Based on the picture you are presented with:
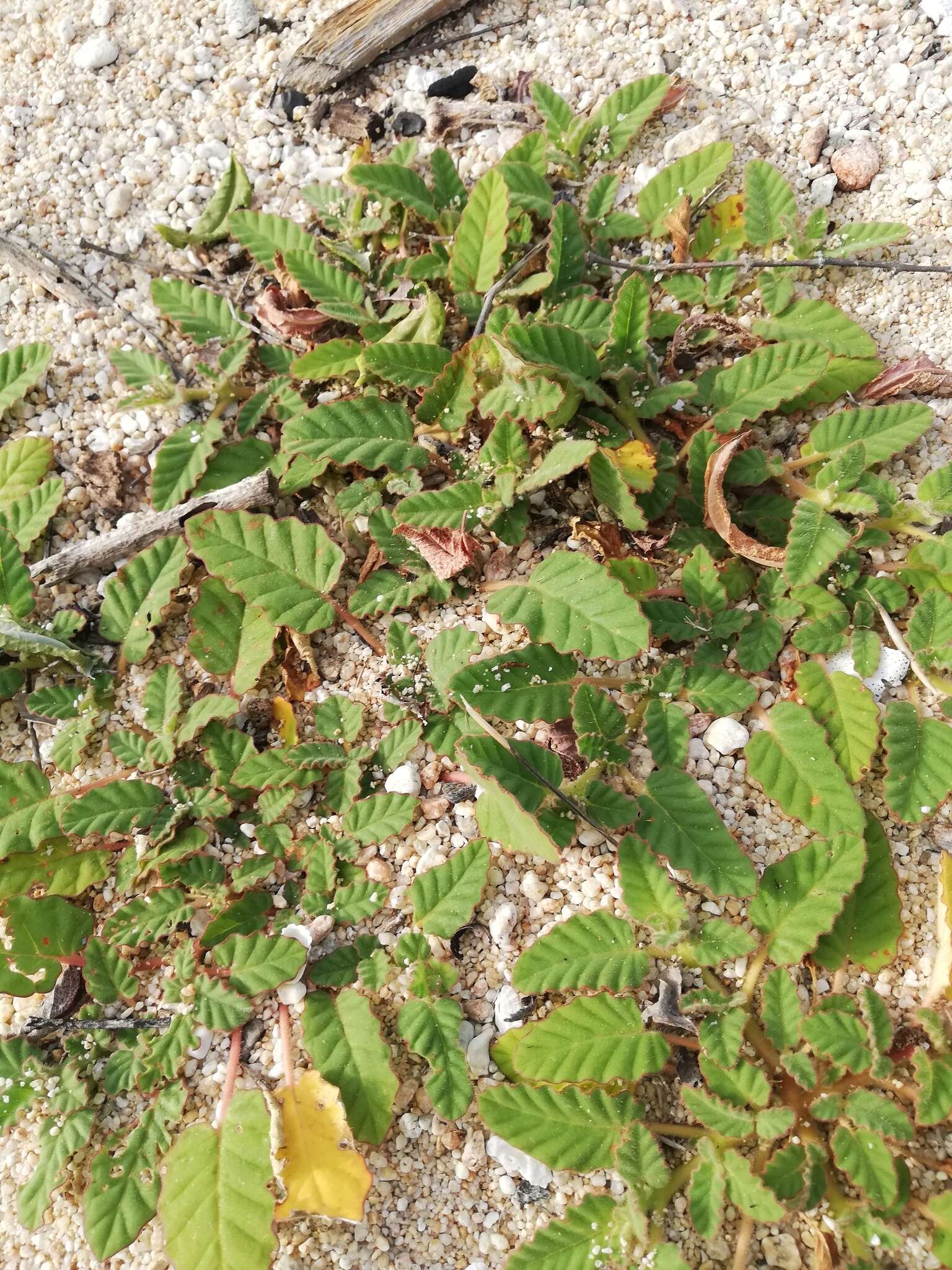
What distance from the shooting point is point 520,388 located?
6.23ft

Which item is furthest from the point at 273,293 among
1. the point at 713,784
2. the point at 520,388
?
the point at 713,784

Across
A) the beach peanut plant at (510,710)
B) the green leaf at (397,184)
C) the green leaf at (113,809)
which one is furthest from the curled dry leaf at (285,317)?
the green leaf at (113,809)

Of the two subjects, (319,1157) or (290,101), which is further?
(290,101)

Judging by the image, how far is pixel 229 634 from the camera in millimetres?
2029

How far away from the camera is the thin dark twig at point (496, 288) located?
2098 mm

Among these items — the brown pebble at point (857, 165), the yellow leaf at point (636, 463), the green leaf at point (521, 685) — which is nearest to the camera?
the green leaf at point (521, 685)

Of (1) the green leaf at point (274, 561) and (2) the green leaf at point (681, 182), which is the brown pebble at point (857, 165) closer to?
(2) the green leaf at point (681, 182)

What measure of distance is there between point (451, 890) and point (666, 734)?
531 millimetres

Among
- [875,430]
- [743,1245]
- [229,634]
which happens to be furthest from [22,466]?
[743,1245]

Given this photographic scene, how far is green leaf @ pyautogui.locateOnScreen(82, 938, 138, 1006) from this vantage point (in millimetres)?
1770

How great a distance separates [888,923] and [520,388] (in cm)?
129

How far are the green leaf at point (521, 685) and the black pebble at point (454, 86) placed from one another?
162 centimetres

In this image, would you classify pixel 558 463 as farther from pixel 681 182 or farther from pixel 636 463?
pixel 681 182

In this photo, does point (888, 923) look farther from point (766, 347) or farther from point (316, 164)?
point (316, 164)
